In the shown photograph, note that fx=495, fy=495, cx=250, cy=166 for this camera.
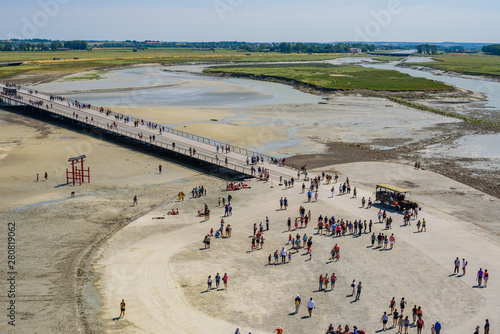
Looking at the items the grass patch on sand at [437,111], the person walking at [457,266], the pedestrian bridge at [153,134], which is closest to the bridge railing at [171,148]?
the pedestrian bridge at [153,134]

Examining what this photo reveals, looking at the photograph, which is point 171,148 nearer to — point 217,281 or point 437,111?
point 217,281

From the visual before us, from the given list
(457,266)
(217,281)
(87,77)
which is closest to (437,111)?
(457,266)

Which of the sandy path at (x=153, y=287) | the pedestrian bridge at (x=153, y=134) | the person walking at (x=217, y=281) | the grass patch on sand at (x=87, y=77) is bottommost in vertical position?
the sandy path at (x=153, y=287)

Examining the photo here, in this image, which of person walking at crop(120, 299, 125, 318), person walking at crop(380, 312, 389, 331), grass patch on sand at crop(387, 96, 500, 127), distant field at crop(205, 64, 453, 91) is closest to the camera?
person walking at crop(380, 312, 389, 331)

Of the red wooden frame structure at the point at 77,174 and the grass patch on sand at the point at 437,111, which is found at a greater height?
the grass patch on sand at the point at 437,111

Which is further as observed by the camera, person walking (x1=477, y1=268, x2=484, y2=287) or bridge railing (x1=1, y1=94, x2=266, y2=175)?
bridge railing (x1=1, y1=94, x2=266, y2=175)

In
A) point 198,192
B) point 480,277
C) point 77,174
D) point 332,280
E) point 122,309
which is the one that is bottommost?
point 122,309

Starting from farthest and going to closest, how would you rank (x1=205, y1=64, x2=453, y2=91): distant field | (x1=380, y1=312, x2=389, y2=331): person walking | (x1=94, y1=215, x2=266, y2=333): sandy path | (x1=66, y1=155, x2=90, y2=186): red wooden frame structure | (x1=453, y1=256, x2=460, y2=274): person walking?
(x1=205, y1=64, x2=453, y2=91): distant field → (x1=66, y1=155, x2=90, y2=186): red wooden frame structure → (x1=453, y1=256, x2=460, y2=274): person walking → (x1=94, y1=215, x2=266, y2=333): sandy path → (x1=380, y1=312, x2=389, y2=331): person walking

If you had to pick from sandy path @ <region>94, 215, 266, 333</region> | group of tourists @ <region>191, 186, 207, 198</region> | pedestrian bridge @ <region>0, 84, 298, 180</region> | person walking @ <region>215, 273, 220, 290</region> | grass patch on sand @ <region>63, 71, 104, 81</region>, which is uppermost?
grass patch on sand @ <region>63, 71, 104, 81</region>

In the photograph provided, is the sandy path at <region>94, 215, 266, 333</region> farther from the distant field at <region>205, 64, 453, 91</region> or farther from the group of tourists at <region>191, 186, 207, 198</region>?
the distant field at <region>205, 64, 453, 91</region>

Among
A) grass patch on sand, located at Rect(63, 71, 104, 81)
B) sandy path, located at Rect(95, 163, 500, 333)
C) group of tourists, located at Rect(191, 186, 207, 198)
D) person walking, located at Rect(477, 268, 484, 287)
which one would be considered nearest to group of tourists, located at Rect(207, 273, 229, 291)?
sandy path, located at Rect(95, 163, 500, 333)

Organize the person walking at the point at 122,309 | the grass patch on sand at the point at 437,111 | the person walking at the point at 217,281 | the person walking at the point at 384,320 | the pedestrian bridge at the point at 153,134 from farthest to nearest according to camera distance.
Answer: the grass patch on sand at the point at 437,111 < the pedestrian bridge at the point at 153,134 < the person walking at the point at 217,281 < the person walking at the point at 122,309 < the person walking at the point at 384,320

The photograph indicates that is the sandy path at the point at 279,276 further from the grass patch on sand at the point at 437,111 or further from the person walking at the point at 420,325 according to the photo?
the grass patch on sand at the point at 437,111
